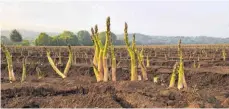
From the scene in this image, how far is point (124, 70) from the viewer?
22844 millimetres

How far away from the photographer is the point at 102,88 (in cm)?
909

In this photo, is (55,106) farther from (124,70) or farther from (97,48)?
(124,70)

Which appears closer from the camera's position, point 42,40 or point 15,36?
point 42,40

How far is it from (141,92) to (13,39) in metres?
102

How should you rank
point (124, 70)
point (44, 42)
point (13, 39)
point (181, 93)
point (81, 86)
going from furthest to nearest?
point (13, 39) < point (44, 42) < point (124, 70) < point (81, 86) < point (181, 93)

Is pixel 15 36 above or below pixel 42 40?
above

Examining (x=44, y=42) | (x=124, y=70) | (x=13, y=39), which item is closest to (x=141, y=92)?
(x=124, y=70)

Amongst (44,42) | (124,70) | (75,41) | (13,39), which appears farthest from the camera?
(75,41)

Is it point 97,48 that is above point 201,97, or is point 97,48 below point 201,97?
above

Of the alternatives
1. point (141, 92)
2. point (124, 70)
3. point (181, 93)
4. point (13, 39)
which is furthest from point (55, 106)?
point (13, 39)

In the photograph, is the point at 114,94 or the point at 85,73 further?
the point at 85,73

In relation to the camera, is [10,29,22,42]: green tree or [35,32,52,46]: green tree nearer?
[35,32,52,46]: green tree

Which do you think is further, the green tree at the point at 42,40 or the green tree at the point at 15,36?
the green tree at the point at 15,36

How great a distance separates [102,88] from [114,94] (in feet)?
1.65
